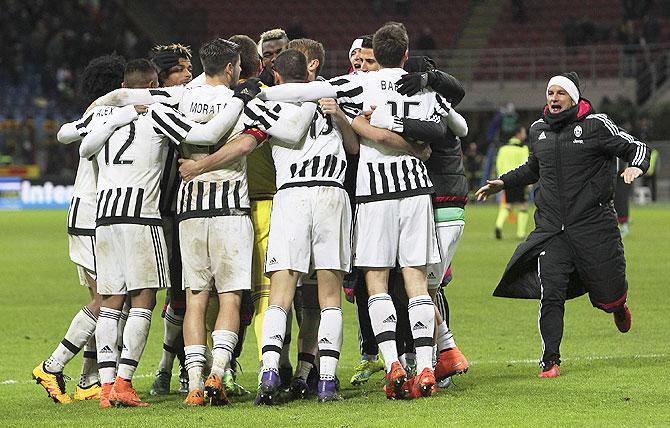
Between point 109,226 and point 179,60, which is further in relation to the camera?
point 179,60

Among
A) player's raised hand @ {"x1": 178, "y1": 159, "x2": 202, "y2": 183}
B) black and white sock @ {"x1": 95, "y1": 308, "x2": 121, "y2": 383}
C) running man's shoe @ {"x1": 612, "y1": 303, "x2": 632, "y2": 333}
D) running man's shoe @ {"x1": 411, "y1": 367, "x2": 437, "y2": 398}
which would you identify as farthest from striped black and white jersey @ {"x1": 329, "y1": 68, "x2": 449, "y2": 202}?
running man's shoe @ {"x1": 612, "y1": 303, "x2": 632, "y2": 333}

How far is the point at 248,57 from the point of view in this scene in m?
8.27

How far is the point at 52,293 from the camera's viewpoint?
49.4 ft

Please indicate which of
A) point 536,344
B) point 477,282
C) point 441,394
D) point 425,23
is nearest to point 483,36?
point 425,23

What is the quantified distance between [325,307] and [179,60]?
6.52ft

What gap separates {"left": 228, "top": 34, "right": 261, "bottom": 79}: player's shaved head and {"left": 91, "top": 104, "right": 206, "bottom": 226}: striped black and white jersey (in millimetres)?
820

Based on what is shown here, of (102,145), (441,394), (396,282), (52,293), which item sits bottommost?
(52,293)

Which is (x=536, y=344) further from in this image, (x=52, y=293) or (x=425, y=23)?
(x=425, y=23)

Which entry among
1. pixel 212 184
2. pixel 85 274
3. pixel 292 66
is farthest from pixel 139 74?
pixel 85 274

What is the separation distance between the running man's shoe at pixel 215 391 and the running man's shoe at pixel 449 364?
153cm

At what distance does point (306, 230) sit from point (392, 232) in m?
0.55

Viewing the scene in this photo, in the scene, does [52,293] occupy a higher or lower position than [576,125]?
lower

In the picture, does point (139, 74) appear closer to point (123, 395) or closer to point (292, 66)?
point (292, 66)

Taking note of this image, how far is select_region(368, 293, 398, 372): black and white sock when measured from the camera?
301 inches
